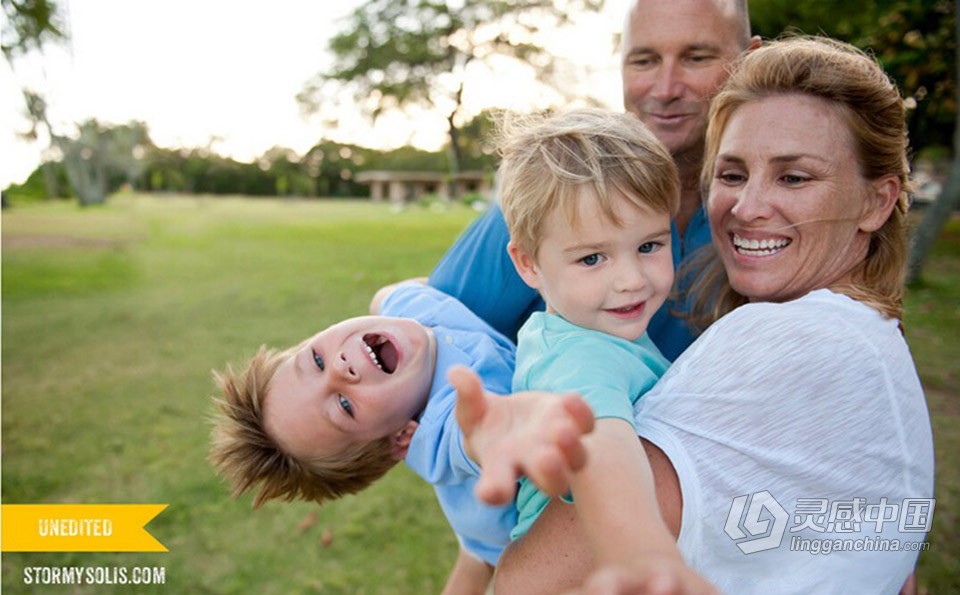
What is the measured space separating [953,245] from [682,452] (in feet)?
63.0

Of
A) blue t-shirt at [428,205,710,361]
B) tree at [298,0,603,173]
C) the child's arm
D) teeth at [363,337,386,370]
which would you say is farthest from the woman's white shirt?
tree at [298,0,603,173]

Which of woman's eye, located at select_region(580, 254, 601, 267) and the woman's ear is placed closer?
woman's eye, located at select_region(580, 254, 601, 267)

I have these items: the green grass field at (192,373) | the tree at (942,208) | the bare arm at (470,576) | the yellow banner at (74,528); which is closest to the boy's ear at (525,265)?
the bare arm at (470,576)

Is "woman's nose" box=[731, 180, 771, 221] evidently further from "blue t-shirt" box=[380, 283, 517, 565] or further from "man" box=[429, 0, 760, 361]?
"blue t-shirt" box=[380, 283, 517, 565]

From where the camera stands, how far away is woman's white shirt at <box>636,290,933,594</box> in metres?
1.17

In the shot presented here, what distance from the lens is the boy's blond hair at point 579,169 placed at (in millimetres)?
1326

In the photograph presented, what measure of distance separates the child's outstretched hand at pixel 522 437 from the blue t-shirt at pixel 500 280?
3.36 feet

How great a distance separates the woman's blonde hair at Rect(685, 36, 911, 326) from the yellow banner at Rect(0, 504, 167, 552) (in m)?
3.72

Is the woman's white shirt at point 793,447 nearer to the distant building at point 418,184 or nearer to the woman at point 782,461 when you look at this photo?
the woman at point 782,461

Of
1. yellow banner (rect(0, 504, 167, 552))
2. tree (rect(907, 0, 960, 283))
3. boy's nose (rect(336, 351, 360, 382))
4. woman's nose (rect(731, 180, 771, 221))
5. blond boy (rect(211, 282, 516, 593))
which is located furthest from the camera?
tree (rect(907, 0, 960, 283))

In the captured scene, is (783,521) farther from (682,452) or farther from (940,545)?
(940,545)

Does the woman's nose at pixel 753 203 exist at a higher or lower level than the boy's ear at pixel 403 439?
higher

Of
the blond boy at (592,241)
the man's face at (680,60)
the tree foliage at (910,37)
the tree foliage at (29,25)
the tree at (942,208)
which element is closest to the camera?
the blond boy at (592,241)

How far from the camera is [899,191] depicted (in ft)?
5.22
